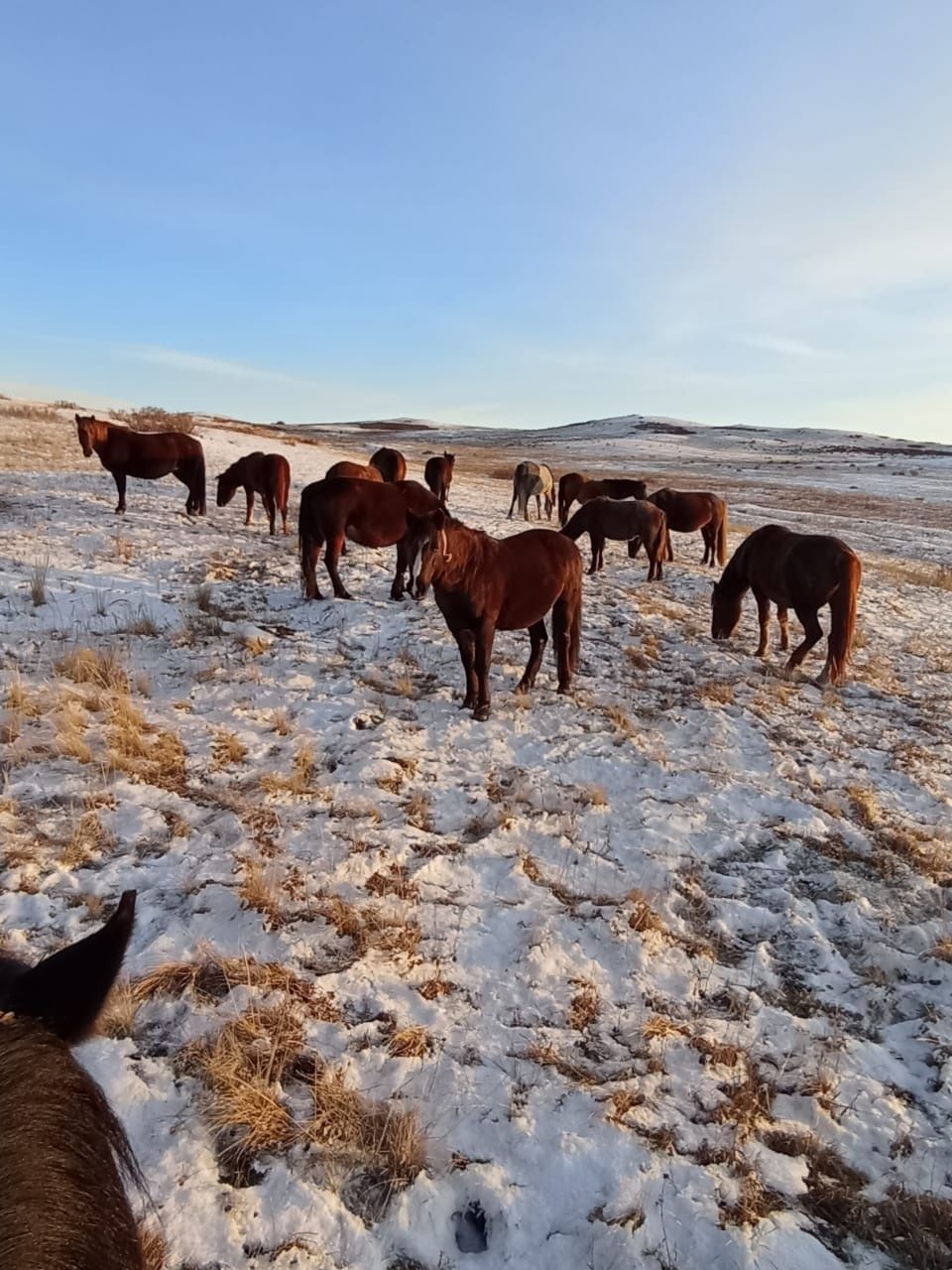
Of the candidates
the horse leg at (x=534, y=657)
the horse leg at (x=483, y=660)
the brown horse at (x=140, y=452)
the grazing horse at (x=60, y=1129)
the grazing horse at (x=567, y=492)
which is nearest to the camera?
the grazing horse at (x=60, y=1129)

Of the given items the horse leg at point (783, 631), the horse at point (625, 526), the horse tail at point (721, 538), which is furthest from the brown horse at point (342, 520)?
the horse tail at point (721, 538)

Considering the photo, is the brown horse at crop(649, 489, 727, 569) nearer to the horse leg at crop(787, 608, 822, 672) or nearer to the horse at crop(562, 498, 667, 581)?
the horse at crop(562, 498, 667, 581)

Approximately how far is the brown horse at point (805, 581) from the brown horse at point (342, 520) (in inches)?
177

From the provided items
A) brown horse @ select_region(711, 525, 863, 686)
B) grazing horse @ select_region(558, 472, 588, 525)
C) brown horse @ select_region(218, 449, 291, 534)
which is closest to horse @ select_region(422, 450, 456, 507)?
grazing horse @ select_region(558, 472, 588, 525)

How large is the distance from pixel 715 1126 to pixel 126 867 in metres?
3.36

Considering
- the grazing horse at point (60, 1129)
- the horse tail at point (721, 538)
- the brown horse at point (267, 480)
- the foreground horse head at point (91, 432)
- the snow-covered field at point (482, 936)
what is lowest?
the snow-covered field at point (482, 936)

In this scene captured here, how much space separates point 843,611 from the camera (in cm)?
846

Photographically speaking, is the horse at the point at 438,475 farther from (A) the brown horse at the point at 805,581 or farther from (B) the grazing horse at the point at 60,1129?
(B) the grazing horse at the point at 60,1129

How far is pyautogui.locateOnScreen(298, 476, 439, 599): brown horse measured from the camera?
29.6 feet

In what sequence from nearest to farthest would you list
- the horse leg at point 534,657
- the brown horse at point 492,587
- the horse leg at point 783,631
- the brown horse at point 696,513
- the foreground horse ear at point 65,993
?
the foreground horse ear at point 65,993 < the brown horse at point 492,587 < the horse leg at point 534,657 < the horse leg at point 783,631 < the brown horse at point 696,513

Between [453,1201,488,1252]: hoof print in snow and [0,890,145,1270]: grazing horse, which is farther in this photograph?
[453,1201,488,1252]: hoof print in snow

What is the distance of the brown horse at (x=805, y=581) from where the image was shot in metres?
8.41

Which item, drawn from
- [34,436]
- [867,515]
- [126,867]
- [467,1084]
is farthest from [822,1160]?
[867,515]

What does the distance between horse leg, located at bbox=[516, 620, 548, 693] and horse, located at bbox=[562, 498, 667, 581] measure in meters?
5.05
